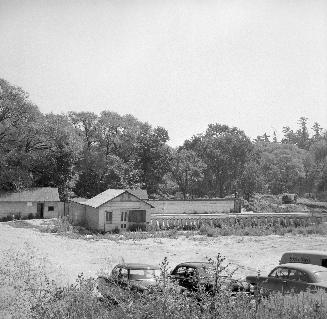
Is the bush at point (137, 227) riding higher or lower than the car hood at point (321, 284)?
lower

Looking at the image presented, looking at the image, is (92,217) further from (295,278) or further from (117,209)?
(295,278)

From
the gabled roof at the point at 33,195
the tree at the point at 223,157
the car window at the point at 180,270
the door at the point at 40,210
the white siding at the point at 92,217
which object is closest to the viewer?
the car window at the point at 180,270

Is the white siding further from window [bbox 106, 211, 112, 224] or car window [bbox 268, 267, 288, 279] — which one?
car window [bbox 268, 267, 288, 279]

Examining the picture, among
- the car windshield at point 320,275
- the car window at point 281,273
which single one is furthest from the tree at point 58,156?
the car windshield at point 320,275

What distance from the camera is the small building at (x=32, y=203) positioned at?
46.3m

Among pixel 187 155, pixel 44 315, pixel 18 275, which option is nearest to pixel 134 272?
pixel 18 275

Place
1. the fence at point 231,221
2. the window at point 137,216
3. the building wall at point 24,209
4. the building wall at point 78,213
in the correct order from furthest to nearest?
the building wall at point 24,209, the building wall at point 78,213, the fence at point 231,221, the window at point 137,216

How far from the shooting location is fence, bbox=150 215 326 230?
39.2 m

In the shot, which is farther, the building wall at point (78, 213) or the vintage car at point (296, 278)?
the building wall at point (78, 213)

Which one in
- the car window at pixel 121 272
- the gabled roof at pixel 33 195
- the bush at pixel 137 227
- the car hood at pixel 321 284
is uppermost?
the gabled roof at pixel 33 195

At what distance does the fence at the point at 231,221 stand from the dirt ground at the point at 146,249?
5296mm

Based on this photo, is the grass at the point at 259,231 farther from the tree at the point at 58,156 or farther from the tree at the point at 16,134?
the tree at the point at 16,134

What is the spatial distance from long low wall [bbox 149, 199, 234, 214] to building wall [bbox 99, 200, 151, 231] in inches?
504

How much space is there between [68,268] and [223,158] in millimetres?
62173
